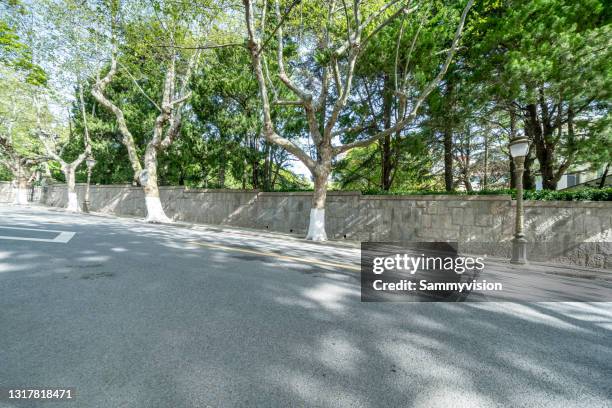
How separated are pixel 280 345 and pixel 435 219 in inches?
355

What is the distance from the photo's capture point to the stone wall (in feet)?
26.2

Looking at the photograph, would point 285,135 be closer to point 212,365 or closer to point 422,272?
point 422,272

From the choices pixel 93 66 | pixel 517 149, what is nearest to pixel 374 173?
pixel 517 149

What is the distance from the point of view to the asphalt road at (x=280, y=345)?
1774 mm

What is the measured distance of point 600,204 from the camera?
25.5 feet

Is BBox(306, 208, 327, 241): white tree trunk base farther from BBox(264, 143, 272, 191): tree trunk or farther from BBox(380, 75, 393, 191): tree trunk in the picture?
BBox(264, 143, 272, 191): tree trunk

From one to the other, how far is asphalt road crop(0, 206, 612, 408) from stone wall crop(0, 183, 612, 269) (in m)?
5.72

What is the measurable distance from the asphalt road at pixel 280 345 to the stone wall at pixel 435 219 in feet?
18.8

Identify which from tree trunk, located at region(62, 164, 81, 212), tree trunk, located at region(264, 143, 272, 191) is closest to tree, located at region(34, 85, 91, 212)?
tree trunk, located at region(62, 164, 81, 212)

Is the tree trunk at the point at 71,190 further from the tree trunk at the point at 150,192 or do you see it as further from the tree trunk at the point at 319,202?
the tree trunk at the point at 319,202

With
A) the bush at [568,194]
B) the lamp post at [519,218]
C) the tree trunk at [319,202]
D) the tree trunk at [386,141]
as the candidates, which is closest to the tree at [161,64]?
the tree trunk at [319,202]

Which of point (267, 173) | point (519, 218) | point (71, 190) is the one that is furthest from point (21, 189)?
point (519, 218)

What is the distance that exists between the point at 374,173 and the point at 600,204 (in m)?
8.81

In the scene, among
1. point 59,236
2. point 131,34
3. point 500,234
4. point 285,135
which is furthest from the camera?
point 285,135
